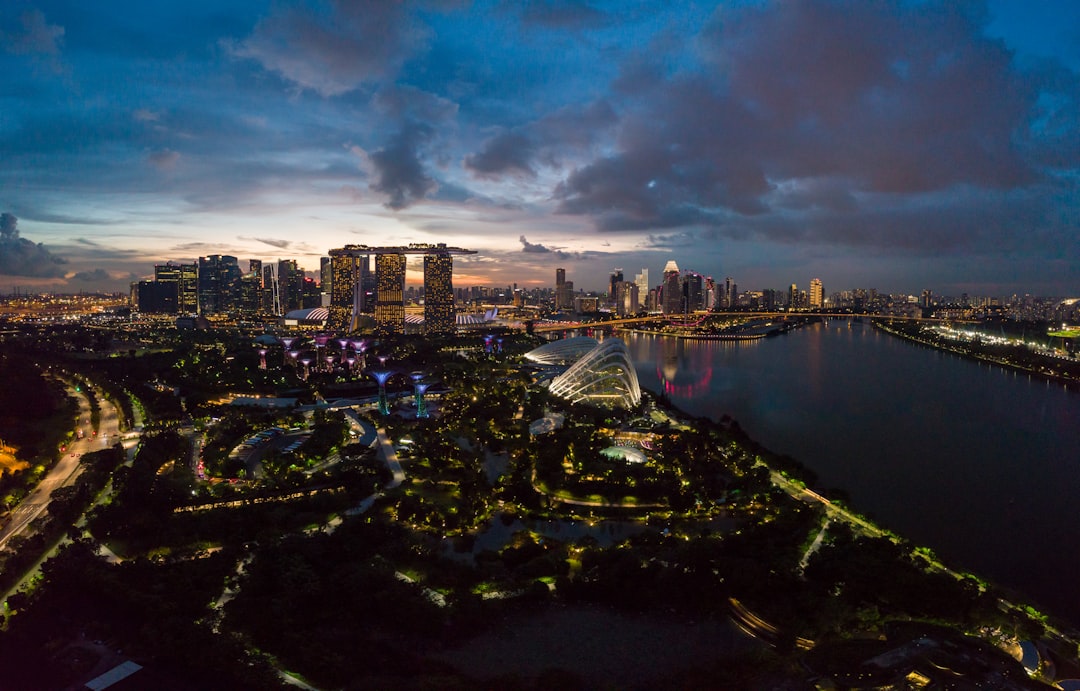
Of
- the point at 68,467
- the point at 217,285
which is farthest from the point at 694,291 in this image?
the point at 68,467

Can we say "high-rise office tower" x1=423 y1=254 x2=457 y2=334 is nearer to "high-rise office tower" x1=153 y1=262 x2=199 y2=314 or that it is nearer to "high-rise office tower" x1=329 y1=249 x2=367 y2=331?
"high-rise office tower" x1=329 y1=249 x2=367 y2=331

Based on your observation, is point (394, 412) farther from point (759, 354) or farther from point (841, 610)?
point (759, 354)

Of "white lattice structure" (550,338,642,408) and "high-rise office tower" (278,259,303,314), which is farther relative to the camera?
"high-rise office tower" (278,259,303,314)

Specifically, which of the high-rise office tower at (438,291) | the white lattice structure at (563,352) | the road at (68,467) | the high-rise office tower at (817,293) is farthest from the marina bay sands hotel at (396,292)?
the high-rise office tower at (817,293)

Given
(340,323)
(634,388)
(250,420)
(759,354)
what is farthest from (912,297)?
(250,420)

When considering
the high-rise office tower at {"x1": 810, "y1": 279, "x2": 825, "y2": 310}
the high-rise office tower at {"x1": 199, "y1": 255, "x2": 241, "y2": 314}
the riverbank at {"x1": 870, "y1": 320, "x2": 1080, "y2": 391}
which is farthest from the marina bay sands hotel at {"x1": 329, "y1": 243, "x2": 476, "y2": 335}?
the high-rise office tower at {"x1": 810, "y1": 279, "x2": 825, "y2": 310}

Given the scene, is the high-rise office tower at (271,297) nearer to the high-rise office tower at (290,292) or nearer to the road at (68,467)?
the high-rise office tower at (290,292)
